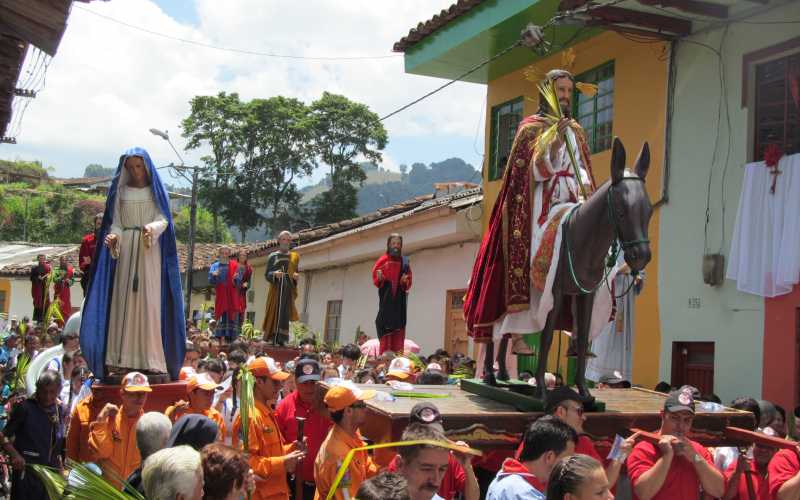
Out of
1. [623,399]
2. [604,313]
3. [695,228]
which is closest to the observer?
[604,313]

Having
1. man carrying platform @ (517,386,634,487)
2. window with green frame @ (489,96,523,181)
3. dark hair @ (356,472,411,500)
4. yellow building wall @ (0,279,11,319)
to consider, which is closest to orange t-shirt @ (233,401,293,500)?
man carrying platform @ (517,386,634,487)

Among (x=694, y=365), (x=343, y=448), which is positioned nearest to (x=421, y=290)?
(x=694, y=365)

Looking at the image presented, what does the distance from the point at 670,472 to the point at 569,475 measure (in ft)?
6.50

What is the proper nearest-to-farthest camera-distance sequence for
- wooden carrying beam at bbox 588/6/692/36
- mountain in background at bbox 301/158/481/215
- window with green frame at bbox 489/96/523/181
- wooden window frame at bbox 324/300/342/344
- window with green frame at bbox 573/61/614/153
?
1. wooden carrying beam at bbox 588/6/692/36
2. window with green frame at bbox 573/61/614/153
3. window with green frame at bbox 489/96/523/181
4. wooden window frame at bbox 324/300/342/344
5. mountain in background at bbox 301/158/481/215

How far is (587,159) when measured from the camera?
7.27 meters

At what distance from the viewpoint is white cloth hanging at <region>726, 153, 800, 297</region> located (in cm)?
1100

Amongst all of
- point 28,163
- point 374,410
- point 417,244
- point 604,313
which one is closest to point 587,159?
point 604,313

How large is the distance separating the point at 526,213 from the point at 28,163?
8817cm

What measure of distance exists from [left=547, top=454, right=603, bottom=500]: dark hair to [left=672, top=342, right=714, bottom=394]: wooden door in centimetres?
907

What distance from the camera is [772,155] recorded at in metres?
11.4

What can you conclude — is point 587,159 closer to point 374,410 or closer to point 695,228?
point 374,410

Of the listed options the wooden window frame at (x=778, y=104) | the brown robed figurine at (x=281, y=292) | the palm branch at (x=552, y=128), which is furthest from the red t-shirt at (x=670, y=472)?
the brown robed figurine at (x=281, y=292)

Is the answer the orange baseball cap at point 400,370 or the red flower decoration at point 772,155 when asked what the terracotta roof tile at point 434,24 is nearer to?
the red flower decoration at point 772,155

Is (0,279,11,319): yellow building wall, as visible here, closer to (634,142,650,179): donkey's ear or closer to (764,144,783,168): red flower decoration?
(764,144,783,168): red flower decoration
